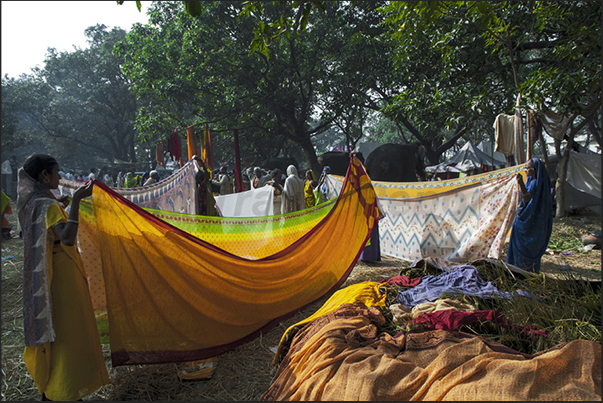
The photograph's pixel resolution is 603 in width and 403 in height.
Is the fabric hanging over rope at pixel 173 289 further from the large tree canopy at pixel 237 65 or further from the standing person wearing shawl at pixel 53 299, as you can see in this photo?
the large tree canopy at pixel 237 65

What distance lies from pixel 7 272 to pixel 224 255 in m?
4.66

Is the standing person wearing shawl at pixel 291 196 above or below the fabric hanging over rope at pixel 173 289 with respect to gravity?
above

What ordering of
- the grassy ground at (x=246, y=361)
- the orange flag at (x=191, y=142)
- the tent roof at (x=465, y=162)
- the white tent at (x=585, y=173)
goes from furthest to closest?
the tent roof at (x=465, y=162) < the white tent at (x=585, y=173) < the orange flag at (x=191, y=142) < the grassy ground at (x=246, y=361)

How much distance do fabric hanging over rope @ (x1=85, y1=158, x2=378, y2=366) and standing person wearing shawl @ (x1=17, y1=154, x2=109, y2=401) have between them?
0.93ft

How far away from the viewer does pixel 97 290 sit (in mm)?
2893

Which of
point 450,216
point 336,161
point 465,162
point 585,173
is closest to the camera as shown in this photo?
point 450,216

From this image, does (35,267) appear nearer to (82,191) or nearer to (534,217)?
(82,191)

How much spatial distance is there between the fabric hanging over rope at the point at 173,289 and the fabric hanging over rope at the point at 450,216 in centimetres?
304

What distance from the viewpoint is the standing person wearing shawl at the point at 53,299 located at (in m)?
2.18

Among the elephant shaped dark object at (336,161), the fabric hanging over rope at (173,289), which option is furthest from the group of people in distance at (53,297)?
the elephant shaped dark object at (336,161)

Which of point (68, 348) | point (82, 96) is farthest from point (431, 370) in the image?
point (82, 96)

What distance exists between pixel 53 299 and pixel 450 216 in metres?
5.17

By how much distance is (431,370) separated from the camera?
2.00 m

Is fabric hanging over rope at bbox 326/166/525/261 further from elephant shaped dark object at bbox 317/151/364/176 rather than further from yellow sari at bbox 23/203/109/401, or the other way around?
elephant shaped dark object at bbox 317/151/364/176
